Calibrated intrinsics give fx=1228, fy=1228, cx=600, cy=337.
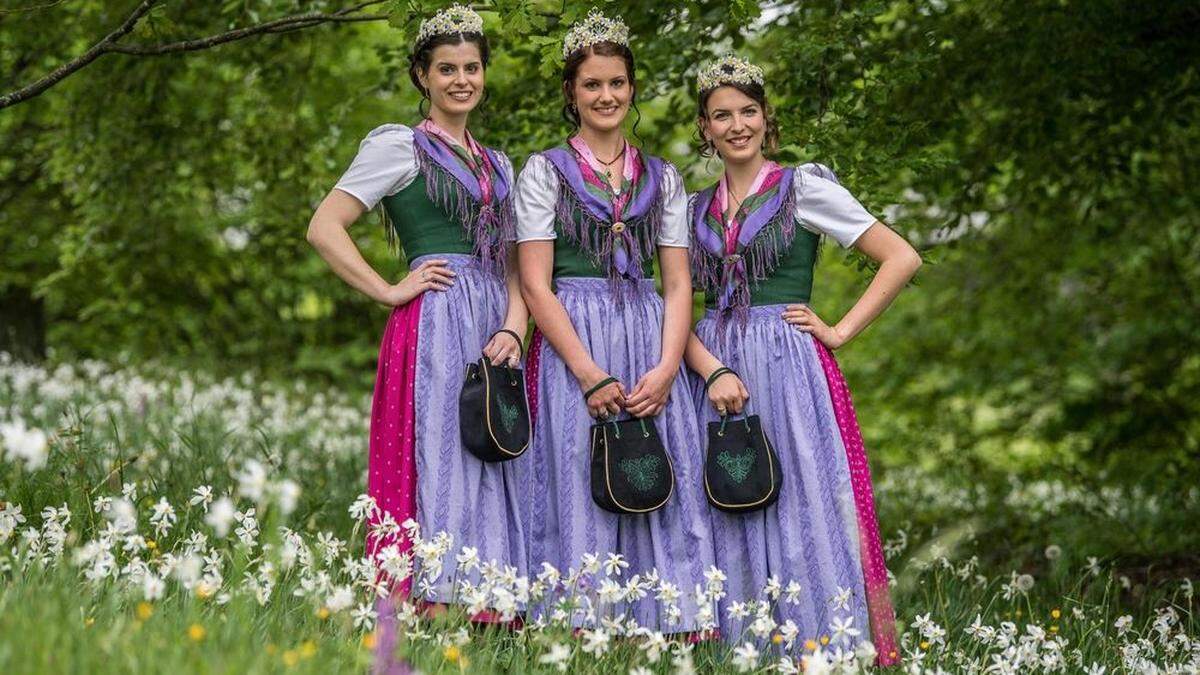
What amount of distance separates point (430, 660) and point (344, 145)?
3.97 meters

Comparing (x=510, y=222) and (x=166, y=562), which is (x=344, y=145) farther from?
(x=166, y=562)

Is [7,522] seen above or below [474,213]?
below

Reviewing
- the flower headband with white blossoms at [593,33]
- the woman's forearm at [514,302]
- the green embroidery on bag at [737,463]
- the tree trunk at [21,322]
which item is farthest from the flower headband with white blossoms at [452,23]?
the tree trunk at [21,322]

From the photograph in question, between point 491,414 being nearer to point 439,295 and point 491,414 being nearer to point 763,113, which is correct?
point 439,295

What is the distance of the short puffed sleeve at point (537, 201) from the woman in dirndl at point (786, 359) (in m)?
0.50

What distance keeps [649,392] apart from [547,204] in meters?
0.64

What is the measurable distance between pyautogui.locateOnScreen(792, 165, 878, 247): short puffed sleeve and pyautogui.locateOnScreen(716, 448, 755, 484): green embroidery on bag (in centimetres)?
74

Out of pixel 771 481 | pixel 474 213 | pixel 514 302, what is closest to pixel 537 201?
pixel 474 213

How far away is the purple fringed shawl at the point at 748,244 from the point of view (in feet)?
12.4

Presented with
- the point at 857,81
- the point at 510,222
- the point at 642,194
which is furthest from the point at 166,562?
the point at 857,81

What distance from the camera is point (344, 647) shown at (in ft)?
8.57

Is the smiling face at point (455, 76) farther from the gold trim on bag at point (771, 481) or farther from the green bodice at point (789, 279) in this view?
the gold trim on bag at point (771, 481)

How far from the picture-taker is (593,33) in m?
3.71

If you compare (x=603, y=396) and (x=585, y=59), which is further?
(x=585, y=59)
